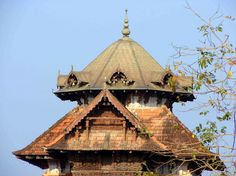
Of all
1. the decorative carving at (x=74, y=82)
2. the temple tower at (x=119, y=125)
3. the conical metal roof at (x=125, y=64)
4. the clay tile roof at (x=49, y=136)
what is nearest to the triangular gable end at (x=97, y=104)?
the temple tower at (x=119, y=125)

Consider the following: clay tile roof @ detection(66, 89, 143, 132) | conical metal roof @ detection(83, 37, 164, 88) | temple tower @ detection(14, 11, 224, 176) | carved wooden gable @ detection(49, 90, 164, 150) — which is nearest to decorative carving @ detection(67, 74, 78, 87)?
temple tower @ detection(14, 11, 224, 176)

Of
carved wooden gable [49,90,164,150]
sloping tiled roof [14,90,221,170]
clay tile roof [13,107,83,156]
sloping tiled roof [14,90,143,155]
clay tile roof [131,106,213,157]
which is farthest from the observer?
clay tile roof [13,107,83,156]

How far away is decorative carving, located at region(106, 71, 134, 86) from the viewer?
3438 cm

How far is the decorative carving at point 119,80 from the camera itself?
34.4 m

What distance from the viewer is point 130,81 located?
34.4m

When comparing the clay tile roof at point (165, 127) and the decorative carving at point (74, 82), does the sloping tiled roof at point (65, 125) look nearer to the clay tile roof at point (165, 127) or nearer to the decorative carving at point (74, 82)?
the decorative carving at point (74, 82)

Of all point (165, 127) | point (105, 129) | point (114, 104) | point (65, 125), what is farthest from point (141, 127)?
point (65, 125)

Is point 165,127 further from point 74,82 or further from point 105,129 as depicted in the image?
point 74,82

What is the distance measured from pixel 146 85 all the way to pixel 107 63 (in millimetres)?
2263

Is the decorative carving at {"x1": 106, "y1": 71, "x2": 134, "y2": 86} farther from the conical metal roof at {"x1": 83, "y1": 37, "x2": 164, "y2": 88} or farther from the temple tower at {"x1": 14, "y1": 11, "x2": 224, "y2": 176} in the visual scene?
the conical metal roof at {"x1": 83, "y1": 37, "x2": 164, "y2": 88}

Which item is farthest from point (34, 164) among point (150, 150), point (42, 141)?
point (150, 150)

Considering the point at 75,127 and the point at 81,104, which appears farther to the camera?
the point at 81,104

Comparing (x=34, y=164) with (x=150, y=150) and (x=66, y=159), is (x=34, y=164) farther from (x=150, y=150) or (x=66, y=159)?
(x=150, y=150)

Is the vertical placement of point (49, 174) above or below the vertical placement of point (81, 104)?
below
